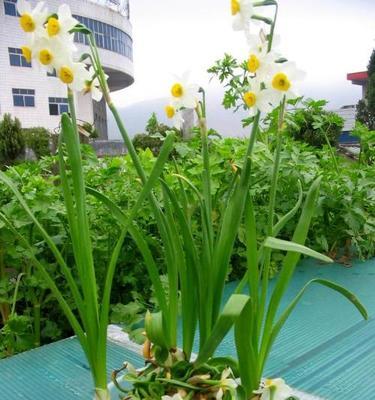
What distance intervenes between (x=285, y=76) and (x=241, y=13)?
0.13m

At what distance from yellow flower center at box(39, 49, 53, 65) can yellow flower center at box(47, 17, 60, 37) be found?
30 mm

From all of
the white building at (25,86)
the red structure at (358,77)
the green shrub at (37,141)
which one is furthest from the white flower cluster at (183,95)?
the red structure at (358,77)

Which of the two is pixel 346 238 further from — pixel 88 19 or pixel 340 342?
pixel 88 19

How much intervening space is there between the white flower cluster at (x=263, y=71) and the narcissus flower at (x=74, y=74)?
0.29 meters

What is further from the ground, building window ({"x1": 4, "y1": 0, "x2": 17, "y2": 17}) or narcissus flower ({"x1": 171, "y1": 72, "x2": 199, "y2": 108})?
building window ({"x1": 4, "y1": 0, "x2": 17, "y2": 17})

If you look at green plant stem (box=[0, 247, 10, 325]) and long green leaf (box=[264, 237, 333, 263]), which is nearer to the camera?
long green leaf (box=[264, 237, 333, 263])

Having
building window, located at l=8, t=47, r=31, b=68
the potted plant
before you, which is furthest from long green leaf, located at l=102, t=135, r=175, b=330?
building window, located at l=8, t=47, r=31, b=68

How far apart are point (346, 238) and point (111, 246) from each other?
136 centimetres

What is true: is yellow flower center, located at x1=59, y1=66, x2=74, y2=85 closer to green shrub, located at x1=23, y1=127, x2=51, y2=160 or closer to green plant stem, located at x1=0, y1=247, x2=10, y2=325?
green plant stem, located at x1=0, y1=247, x2=10, y2=325

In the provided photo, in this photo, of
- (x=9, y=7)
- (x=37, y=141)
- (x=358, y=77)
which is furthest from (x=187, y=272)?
(x=358, y=77)

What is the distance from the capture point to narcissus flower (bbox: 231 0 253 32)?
839mm

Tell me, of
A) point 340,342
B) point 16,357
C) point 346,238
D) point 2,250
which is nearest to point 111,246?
point 2,250

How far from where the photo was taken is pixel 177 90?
0.95 metres

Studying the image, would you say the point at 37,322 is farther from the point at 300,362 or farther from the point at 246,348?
the point at 246,348
